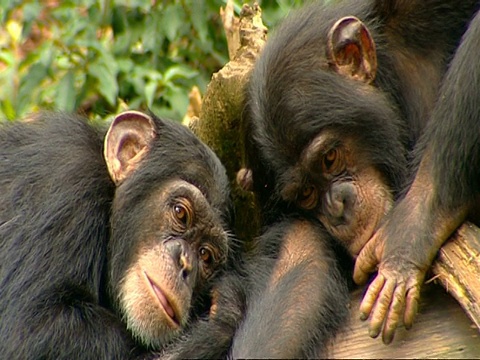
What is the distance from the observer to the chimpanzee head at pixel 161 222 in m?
4.65

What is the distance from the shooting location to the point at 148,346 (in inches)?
184

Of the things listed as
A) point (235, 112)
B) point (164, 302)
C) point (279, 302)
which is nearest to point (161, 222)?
point (164, 302)

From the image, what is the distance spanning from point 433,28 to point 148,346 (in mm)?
2201

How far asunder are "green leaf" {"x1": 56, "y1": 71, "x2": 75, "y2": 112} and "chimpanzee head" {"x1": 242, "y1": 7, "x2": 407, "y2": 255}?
205cm

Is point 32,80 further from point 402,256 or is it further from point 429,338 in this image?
point 429,338

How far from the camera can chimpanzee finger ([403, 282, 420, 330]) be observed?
390 centimetres

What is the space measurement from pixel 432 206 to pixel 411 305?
47 cm

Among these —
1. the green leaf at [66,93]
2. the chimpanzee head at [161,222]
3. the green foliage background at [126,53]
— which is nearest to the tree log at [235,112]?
the chimpanzee head at [161,222]

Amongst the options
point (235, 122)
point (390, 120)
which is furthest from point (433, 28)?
point (235, 122)

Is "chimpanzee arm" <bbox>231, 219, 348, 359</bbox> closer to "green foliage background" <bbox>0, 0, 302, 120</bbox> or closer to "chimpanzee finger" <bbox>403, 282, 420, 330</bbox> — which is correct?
"chimpanzee finger" <bbox>403, 282, 420, 330</bbox>

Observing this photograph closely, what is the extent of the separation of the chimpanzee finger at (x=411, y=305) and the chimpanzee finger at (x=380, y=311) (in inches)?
2.8

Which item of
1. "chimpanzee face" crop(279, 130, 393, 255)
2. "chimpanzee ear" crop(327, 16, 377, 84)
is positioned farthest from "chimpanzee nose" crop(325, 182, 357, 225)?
"chimpanzee ear" crop(327, 16, 377, 84)

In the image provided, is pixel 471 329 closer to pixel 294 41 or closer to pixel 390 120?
pixel 390 120

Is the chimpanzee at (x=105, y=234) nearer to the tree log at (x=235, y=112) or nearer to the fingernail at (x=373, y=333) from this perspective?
the tree log at (x=235, y=112)
